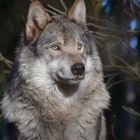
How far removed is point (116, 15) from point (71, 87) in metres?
4.86

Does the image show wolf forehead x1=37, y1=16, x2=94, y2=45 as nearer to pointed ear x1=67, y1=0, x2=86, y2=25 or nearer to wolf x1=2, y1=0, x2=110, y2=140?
wolf x1=2, y1=0, x2=110, y2=140

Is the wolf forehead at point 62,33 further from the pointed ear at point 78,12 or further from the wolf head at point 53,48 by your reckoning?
the pointed ear at point 78,12

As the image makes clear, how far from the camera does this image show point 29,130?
9.20 metres

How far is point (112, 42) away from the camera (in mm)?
12117

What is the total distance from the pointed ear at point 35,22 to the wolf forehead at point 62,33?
67mm

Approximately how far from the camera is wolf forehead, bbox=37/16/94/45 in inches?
369

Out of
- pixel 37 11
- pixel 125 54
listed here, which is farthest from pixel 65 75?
pixel 125 54

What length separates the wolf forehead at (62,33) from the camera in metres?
9.37

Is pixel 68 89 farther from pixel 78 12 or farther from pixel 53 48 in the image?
pixel 78 12

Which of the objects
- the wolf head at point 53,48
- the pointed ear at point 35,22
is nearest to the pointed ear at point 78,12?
the wolf head at point 53,48

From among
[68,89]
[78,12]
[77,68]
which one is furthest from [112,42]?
[77,68]

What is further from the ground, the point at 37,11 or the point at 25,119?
the point at 37,11

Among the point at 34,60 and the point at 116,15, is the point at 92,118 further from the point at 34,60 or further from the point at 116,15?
the point at 116,15

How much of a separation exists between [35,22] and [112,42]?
9.40 ft
